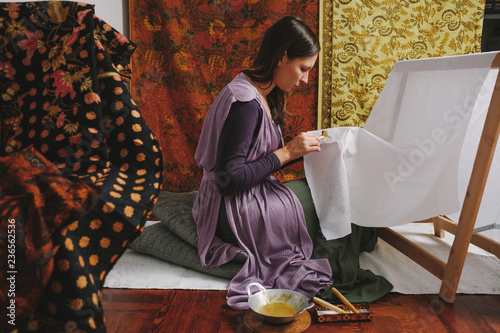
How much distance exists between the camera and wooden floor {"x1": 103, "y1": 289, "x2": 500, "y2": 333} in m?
1.11

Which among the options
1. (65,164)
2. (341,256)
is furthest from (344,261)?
(65,164)

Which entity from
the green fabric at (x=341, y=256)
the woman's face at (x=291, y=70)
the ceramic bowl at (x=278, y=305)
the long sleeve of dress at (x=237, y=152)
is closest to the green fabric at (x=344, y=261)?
the green fabric at (x=341, y=256)

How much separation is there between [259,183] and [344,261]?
0.42 metres

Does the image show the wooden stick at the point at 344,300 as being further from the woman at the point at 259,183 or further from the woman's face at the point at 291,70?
the woman's face at the point at 291,70

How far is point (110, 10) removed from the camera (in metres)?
2.04

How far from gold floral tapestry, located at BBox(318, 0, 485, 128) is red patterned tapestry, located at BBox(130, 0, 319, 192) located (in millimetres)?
109

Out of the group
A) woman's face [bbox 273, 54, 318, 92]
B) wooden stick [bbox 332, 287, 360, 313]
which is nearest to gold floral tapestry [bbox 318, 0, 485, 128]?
woman's face [bbox 273, 54, 318, 92]

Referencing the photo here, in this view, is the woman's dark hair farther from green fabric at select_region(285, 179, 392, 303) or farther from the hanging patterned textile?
the hanging patterned textile

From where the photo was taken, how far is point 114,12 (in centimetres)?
212

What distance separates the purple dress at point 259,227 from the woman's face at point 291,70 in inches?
4.6

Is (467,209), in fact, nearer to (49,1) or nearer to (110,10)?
(49,1)

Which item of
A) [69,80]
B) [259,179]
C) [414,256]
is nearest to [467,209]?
[414,256]

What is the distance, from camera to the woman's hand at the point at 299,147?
133 centimetres

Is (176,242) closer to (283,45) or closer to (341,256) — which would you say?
(341,256)
